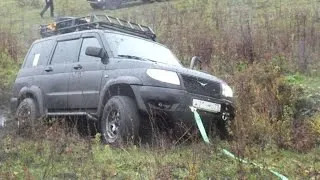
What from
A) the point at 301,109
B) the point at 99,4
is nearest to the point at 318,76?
the point at 301,109

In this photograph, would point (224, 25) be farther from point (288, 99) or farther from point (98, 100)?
point (98, 100)

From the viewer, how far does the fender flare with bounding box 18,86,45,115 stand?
25.4ft

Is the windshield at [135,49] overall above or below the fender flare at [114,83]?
above

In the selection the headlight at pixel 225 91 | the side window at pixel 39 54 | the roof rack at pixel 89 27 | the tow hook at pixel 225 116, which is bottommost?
the tow hook at pixel 225 116

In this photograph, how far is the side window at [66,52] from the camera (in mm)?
7727

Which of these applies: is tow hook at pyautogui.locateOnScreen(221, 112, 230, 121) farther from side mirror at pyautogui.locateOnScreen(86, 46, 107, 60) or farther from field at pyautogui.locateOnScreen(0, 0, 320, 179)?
side mirror at pyautogui.locateOnScreen(86, 46, 107, 60)

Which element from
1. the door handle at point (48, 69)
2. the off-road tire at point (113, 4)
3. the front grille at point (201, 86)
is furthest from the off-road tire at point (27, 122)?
the off-road tire at point (113, 4)

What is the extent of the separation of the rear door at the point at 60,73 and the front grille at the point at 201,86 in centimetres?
→ 201

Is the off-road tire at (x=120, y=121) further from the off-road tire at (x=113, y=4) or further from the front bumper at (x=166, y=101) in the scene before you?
the off-road tire at (x=113, y=4)

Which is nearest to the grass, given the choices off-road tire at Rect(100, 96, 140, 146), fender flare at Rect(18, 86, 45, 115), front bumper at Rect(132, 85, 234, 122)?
off-road tire at Rect(100, 96, 140, 146)

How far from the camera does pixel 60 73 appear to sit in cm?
766

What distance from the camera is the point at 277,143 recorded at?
6230 mm

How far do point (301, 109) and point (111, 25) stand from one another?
10.9ft

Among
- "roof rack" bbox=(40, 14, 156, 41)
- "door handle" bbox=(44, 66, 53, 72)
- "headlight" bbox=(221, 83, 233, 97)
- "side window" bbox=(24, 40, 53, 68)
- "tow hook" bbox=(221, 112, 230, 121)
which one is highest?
"roof rack" bbox=(40, 14, 156, 41)
